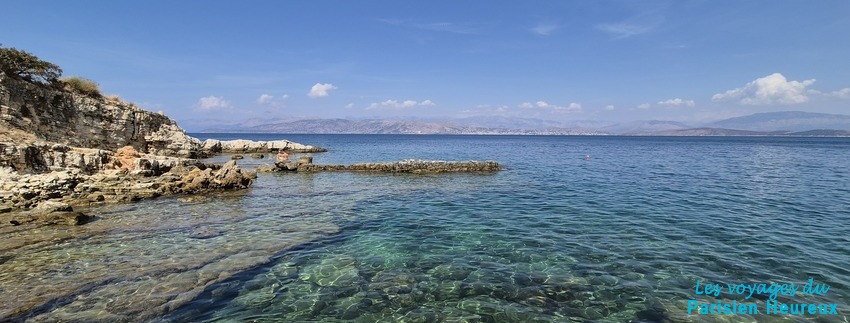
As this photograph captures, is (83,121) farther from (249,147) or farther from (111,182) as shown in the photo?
(249,147)

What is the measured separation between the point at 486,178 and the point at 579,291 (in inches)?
1082

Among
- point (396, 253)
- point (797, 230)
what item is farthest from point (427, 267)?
point (797, 230)

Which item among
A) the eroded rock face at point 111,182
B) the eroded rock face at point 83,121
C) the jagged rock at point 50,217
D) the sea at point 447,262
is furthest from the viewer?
the eroded rock face at point 83,121

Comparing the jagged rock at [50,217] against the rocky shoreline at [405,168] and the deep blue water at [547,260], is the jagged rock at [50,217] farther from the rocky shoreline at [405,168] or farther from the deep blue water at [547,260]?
the rocky shoreline at [405,168]

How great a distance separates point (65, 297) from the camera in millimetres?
10156

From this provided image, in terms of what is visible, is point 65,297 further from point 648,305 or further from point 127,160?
point 127,160

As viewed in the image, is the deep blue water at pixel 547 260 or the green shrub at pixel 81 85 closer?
the deep blue water at pixel 547 260

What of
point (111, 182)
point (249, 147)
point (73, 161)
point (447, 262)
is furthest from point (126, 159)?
point (249, 147)

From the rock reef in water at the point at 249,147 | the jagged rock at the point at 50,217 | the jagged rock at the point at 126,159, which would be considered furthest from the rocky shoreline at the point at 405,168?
the rock reef in water at the point at 249,147

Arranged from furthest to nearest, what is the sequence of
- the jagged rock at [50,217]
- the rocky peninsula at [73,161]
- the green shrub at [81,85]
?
1. the green shrub at [81,85]
2. the rocky peninsula at [73,161]
3. the jagged rock at [50,217]

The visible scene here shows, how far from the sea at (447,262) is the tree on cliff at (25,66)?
A: 2606 centimetres

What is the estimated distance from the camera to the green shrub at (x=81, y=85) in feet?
141

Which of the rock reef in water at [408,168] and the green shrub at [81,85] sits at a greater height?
the green shrub at [81,85]

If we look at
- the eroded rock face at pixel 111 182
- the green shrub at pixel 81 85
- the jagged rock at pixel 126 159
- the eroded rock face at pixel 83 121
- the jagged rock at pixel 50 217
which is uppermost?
the green shrub at pixel 81 85
